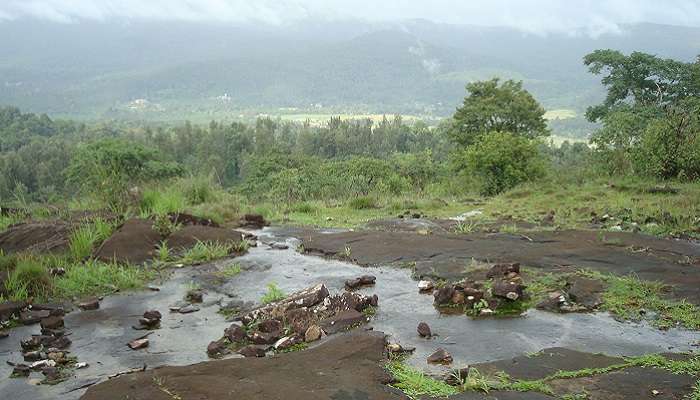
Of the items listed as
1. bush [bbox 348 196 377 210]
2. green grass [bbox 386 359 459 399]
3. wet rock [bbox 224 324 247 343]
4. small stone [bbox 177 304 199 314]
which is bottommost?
bush [bbox 348 196 377 210]

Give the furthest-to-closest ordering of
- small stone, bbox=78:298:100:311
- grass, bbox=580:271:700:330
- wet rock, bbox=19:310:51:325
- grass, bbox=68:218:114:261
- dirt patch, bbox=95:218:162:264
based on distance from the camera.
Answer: grass, bbox=68:218:114:261, dirt patch, bbox=95:218:162:264, small stone, bbox=78:298:100:311, wet rock, bbox=19:310:51:325, grass, bbox=580:271:700:330

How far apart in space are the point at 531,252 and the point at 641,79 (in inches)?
1426

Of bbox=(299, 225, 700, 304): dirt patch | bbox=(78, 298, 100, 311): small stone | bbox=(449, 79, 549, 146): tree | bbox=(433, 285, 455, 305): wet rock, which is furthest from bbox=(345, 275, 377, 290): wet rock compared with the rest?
bbox=(449, 79, 549, 146): tree

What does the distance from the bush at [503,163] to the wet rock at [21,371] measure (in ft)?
65.0

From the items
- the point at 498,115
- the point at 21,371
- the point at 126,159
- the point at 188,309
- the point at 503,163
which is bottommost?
the point at 126,159

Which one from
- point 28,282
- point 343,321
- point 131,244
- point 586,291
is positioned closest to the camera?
point 343,321

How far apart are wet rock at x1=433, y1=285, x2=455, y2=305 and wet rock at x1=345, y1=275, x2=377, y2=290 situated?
1.08 metres

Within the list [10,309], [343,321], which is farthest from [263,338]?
[10,309]

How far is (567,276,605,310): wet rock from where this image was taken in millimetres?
6270

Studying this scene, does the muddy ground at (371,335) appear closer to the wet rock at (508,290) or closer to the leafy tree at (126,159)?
the wet rock at (508,290)

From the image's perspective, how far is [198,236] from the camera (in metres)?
9.74

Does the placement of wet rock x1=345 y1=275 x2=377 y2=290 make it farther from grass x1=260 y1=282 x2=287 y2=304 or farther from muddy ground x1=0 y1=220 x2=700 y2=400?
grass x1=260 y1=282 x2=287 y2=304

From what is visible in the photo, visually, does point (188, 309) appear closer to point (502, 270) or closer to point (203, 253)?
point (203, 253)

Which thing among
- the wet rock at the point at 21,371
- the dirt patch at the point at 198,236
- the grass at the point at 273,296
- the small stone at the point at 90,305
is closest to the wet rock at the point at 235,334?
the grass at the point at 273,296
